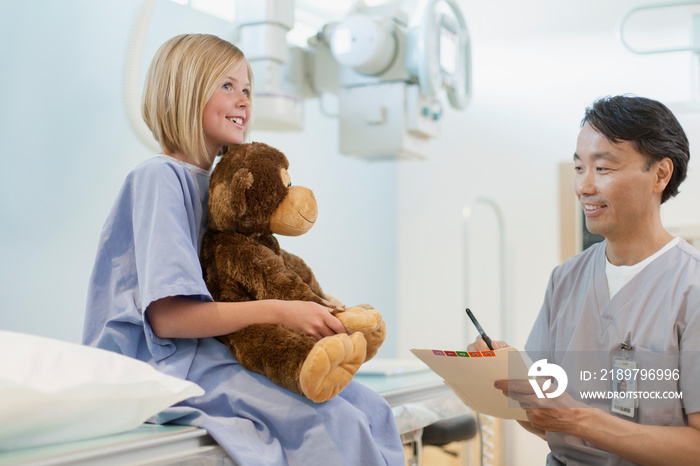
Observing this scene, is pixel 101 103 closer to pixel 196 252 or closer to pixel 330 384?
pixel 196 252

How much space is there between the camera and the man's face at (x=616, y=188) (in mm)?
1411

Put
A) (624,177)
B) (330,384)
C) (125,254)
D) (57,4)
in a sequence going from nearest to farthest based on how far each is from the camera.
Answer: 1. (330,384)
2. (125,254)
3. (624,177)
4. (57,4)

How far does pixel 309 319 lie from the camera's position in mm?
1176

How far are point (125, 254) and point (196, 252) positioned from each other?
15 cm

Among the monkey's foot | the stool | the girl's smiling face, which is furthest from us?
the stool

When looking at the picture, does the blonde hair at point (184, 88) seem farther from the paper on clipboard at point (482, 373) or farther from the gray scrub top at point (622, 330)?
the gray scrub top at point (622, 330)

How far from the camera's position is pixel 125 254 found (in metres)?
1.28

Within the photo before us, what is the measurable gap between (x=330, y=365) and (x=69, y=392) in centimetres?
37

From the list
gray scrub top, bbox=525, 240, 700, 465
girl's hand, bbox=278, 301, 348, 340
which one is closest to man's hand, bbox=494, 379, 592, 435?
gray scrub top, bbox=525, 240, 700, 465

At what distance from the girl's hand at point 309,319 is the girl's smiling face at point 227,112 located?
357 millimetres

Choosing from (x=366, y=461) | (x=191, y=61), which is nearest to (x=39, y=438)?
(x=366, y=461)

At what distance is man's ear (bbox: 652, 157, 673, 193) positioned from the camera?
1.41 metres

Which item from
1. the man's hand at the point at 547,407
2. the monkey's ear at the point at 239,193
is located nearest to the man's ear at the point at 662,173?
the man's hand at the point at 547,407

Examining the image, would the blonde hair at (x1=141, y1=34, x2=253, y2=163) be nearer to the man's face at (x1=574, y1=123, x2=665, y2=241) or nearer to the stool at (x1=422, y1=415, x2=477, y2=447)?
the man's face at (x1=574, y1=123, x2=665, y2=241)
